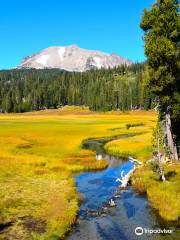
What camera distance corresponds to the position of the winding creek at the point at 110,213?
92.1ft

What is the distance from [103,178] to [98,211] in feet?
46.8

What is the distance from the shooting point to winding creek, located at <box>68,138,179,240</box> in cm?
2806

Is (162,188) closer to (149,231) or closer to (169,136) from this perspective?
(149,231)

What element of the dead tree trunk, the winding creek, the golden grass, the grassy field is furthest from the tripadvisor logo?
the dead tree trunk

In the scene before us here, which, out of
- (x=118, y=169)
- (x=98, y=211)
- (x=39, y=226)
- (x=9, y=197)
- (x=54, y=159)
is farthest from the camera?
(x=54, y=159)

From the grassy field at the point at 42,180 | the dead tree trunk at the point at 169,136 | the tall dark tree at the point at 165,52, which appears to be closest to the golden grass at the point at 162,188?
the dead tree trunk at the point at 169,136

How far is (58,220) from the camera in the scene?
3031 cm

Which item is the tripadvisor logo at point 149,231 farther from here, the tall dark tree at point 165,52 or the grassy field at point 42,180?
the tall dark tree at point 165,52

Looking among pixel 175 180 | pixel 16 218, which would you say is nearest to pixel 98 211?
pixel 16 218

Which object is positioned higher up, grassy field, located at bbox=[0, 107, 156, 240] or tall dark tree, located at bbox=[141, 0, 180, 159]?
tall dark tree, located at bbox=[141, 0, 180, 159]

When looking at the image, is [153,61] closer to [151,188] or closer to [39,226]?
[151,188]

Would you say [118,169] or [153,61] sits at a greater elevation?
[153,61]

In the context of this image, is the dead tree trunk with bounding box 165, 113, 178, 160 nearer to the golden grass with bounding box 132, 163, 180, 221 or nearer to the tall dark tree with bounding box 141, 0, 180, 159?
the tall dark tree with bounding box 141, 0, 180, 159

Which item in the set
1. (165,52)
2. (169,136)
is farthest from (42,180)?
(165,52)
